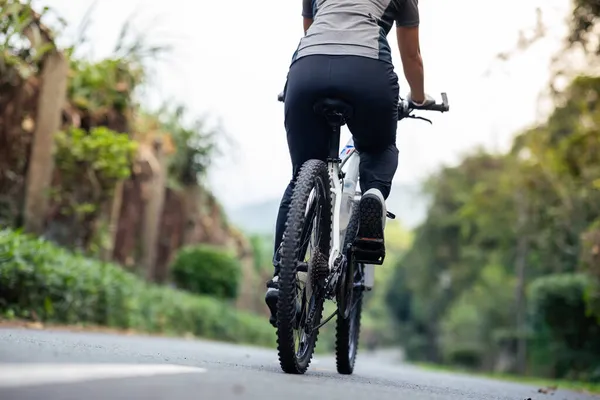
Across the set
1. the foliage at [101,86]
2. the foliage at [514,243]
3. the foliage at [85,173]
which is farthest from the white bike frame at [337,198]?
the foliage at [101,86]

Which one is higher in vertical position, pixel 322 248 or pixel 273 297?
pixel 322 248

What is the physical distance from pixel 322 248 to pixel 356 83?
0.82 metres

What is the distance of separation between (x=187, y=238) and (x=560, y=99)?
801cm

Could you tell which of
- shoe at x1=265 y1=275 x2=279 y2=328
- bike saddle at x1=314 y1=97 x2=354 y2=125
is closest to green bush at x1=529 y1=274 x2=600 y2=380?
bike saddle at x1=314 y1=97 x2=354 y2=125

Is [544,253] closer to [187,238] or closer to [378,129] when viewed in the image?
[187,238]

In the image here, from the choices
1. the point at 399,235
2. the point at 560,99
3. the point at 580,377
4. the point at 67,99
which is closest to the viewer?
the point at 67,99

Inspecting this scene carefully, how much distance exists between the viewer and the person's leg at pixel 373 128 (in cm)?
451

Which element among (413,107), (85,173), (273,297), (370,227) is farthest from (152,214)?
(273,297)

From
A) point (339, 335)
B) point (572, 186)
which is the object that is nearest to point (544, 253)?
point (572, 186)

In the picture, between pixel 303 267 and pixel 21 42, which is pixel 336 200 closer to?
pixel 303 267

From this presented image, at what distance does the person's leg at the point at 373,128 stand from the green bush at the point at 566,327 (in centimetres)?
1219

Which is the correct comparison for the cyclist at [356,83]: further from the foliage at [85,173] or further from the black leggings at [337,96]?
the foliage at [85,173]

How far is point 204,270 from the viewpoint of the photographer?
713 inches

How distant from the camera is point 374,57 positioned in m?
4.54
